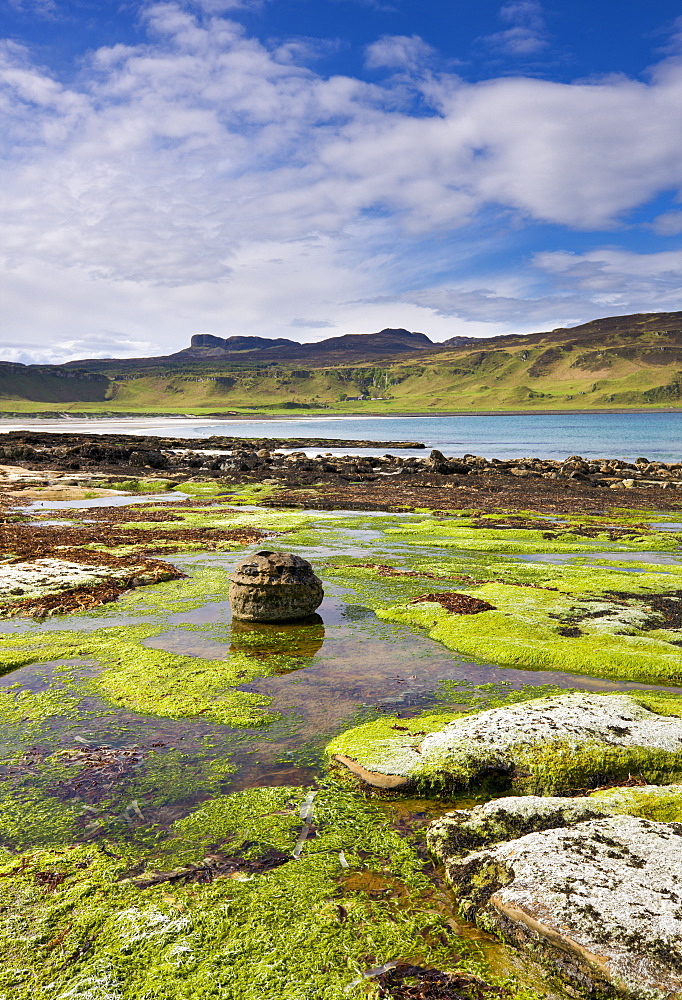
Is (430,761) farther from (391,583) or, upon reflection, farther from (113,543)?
(113,543)

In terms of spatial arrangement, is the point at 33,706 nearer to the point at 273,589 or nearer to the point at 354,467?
the point at 273,589

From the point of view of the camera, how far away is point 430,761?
842cm

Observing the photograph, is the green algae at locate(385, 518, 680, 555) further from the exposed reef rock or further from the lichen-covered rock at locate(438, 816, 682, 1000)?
the lichen-covered rock at locate(438, 816, 682, 1000)

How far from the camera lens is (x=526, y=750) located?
8602 mm

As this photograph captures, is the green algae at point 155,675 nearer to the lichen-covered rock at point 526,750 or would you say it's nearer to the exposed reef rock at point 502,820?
the lichen-covered rock at point 526,750

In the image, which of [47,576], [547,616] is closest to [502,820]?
[547,616]

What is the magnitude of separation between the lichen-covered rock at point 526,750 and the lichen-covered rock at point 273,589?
6103 millimetres

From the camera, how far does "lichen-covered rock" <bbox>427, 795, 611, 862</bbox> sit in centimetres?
682

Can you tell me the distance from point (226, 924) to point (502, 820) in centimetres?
328

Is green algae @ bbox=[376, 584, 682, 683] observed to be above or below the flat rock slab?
below

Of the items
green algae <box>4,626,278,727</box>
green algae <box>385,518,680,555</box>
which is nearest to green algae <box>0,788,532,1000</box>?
green algae <box>4,626,278,727</box>

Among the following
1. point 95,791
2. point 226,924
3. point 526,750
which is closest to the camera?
point 226,924

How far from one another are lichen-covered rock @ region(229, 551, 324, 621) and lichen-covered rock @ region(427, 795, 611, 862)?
8515 mm

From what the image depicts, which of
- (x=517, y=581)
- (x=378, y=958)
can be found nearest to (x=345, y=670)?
(x=378, y=958)
